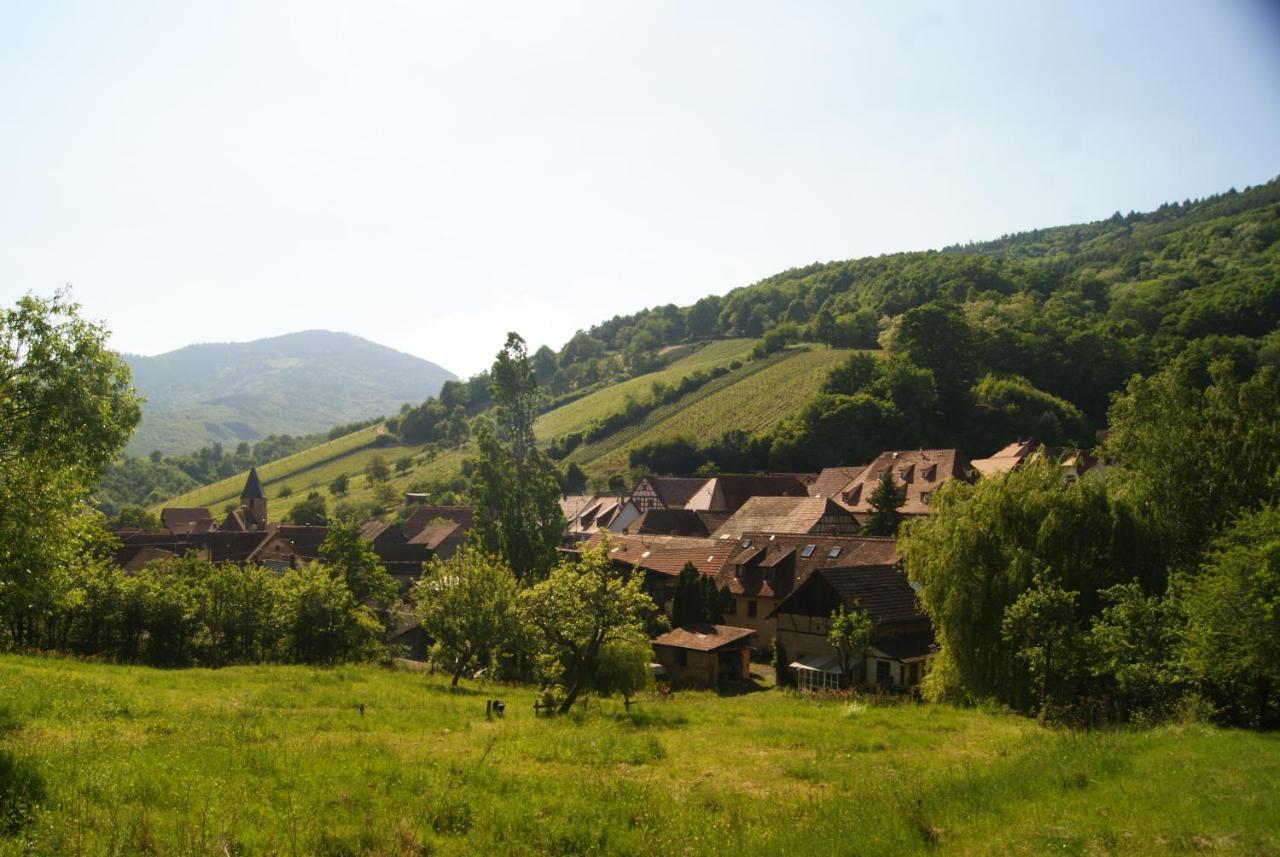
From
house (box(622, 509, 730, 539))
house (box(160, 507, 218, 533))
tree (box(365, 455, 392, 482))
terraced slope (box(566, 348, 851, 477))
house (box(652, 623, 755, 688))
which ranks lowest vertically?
house (box(652, 623, 755, 688))

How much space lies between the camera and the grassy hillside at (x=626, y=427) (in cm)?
10925

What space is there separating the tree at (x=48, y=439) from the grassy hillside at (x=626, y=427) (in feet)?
277

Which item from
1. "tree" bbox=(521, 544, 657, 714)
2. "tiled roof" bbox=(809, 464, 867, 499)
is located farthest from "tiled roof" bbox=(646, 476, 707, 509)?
"tree" bbox=(521, 544, 657, 714)

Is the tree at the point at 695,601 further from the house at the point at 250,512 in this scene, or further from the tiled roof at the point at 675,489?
the house at the point at 250,512

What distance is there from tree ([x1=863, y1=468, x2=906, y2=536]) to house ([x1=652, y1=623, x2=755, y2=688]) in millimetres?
24564

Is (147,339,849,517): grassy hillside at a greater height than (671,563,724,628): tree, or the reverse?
(147,339,849,517): grassy hillside

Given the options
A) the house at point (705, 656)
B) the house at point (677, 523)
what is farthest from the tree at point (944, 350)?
the house at point (705, 656)

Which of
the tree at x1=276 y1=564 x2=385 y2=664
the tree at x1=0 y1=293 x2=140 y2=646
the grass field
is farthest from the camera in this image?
the tree at x1=276 y1=564 x2=385 y2=664

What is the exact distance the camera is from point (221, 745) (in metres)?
14.5

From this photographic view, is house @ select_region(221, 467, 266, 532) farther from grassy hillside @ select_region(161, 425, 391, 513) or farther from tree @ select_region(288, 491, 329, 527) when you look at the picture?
grassy hillside @ select_region(161, 425, 391, 513)

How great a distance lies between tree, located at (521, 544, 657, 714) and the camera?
23406 mm

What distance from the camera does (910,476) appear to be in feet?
240

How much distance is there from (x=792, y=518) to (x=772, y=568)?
16.8 m

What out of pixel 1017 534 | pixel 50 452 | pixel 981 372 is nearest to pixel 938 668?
pixel 1017 534
